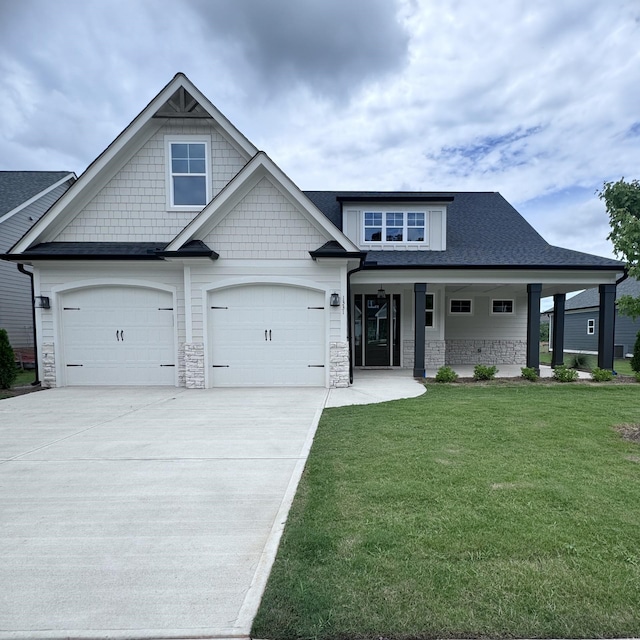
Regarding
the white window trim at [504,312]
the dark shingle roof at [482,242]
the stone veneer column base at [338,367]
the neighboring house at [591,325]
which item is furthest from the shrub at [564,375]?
the neighboring house at [591,325]

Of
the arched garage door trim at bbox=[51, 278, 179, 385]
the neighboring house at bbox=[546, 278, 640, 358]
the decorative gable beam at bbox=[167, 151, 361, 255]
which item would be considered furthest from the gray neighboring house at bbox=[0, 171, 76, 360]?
the neighboring house at bbox=[546, 278, 640, 358]

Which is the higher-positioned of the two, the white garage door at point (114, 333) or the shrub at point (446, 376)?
the white garage door at point (114, 333)

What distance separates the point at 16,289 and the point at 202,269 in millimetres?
12131

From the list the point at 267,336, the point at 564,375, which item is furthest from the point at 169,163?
the point at 564,375

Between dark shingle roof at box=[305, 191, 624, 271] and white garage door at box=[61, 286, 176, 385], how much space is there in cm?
613

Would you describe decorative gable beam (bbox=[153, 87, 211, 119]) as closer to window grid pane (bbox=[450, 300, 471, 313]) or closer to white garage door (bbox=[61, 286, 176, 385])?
white garage door (bbox=[61, 286, 176, 385])

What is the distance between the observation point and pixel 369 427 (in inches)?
214

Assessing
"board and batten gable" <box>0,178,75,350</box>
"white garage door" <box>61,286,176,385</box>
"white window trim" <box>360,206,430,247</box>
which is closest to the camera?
"white garage door" <box>61,286,176,385</box>

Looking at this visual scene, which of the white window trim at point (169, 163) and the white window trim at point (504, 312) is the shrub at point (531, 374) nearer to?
the white window trim at point (504, 312)

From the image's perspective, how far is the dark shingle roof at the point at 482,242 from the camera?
1020 centimetres

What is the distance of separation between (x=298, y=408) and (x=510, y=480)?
405cm

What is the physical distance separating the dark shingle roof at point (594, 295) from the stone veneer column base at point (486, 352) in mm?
9861

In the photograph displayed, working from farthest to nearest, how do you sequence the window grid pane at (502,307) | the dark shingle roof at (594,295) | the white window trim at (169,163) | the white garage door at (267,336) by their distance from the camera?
the dark shingle roof at (594,295), the window grid pane at (502,307), the white window trim at (169,163), the white garage door at (267,336)

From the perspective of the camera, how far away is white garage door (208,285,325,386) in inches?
356
